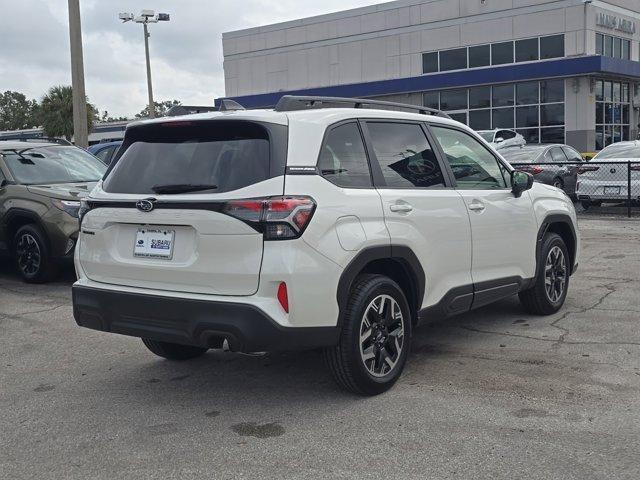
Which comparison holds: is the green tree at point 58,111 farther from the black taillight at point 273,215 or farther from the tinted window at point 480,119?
the black taillight at point 273,215

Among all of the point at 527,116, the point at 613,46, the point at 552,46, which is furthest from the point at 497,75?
the point at 613,46

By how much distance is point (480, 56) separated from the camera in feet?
124

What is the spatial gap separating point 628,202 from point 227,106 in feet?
39.6

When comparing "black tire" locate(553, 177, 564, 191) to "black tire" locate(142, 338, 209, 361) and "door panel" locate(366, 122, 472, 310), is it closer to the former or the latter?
"door panel" locate(366, 122, 472, 310)

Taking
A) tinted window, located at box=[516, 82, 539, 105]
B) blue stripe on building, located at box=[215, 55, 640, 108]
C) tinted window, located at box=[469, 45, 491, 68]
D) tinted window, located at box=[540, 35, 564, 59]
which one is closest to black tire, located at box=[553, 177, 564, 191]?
blue stripe on building, located at box=[215, 55, 640, 108]

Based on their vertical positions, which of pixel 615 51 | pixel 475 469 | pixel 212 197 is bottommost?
pixel 475 469

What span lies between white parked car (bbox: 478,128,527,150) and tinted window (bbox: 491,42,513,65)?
971 cm

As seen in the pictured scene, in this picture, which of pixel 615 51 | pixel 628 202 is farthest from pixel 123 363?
pixel 615 51

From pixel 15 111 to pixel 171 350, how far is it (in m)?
126

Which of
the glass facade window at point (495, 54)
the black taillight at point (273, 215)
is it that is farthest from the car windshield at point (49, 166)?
the glass facade window at point (495, 54)

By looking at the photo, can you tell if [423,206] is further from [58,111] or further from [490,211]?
[58,111]

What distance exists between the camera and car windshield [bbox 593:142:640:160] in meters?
16.0

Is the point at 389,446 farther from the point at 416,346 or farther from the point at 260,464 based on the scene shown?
the point at 416,346

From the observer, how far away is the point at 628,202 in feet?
48.8
